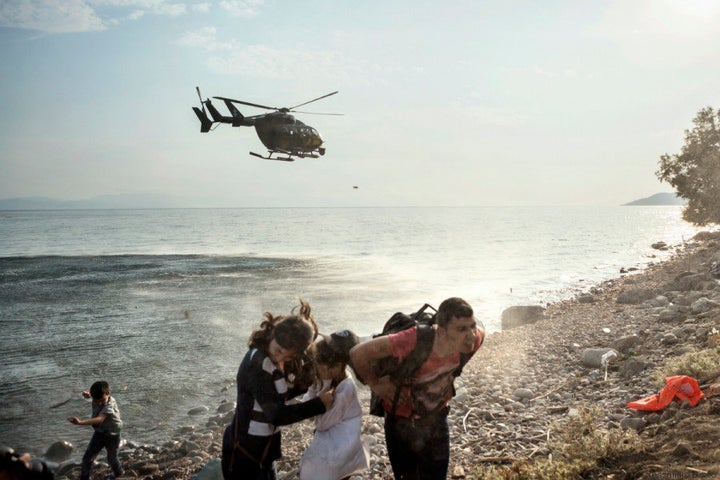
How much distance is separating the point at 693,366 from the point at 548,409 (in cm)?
220

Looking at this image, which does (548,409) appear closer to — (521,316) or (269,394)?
(269,394)

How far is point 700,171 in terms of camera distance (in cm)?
3472

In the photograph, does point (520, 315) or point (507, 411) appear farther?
point (520, 315)

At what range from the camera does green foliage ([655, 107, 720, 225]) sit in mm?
33781

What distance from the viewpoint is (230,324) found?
63.8 feet

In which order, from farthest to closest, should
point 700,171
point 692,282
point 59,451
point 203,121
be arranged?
point 700,171, point 203,121, point 692,282, point 59,451

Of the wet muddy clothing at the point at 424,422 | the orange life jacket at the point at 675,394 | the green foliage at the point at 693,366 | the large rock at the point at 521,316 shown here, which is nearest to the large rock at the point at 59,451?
the wet muddy clothing at the point at 424,422

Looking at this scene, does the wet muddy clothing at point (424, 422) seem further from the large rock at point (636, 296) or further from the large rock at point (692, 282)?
the large rock at point (636, 296)

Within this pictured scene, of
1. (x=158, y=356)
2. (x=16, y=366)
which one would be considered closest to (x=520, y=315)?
(x=158, y=356)

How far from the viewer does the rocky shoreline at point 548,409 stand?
200 inches

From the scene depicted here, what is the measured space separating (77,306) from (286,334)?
24768 mm

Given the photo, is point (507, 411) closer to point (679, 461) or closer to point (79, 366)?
point (679, 461)

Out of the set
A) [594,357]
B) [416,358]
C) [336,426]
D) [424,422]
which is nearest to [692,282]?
[594,357]

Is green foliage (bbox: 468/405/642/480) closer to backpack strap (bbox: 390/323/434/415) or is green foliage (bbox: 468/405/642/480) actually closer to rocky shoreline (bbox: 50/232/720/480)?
rocky shoreline (bbox: 50/232/720/480)
